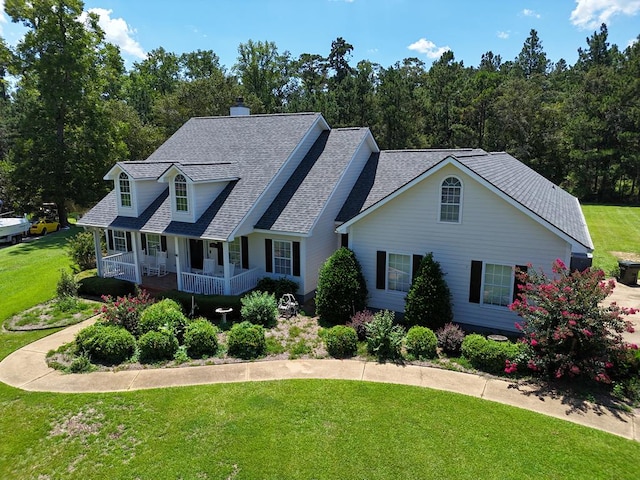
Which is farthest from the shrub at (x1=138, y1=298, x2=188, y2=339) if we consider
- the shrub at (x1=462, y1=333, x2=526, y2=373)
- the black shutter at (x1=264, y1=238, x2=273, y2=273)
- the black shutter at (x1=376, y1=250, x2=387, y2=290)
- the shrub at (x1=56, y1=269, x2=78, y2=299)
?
the shrub at (x1=462, y1=333, x2=526, y2=373)

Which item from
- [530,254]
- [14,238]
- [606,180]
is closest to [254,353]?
[530,254]

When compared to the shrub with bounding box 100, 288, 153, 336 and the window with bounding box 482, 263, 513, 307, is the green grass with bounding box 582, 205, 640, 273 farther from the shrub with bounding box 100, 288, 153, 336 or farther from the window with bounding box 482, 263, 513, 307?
the shrub with bounding box 100, 288, 153, 336

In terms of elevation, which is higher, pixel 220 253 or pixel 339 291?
pixel 220 253

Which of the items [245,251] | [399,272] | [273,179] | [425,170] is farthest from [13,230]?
[425,170]

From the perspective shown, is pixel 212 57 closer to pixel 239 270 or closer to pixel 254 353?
pixel 239 270

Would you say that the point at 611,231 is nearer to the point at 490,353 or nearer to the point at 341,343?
the point at 490,353

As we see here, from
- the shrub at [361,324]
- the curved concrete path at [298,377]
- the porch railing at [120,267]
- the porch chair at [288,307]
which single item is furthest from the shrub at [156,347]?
the porch railing at [120,267]

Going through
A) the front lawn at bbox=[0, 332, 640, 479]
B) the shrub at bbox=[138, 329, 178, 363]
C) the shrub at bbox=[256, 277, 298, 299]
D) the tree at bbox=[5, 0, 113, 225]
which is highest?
the tree at bbox=[5, 0, 113, 225]
